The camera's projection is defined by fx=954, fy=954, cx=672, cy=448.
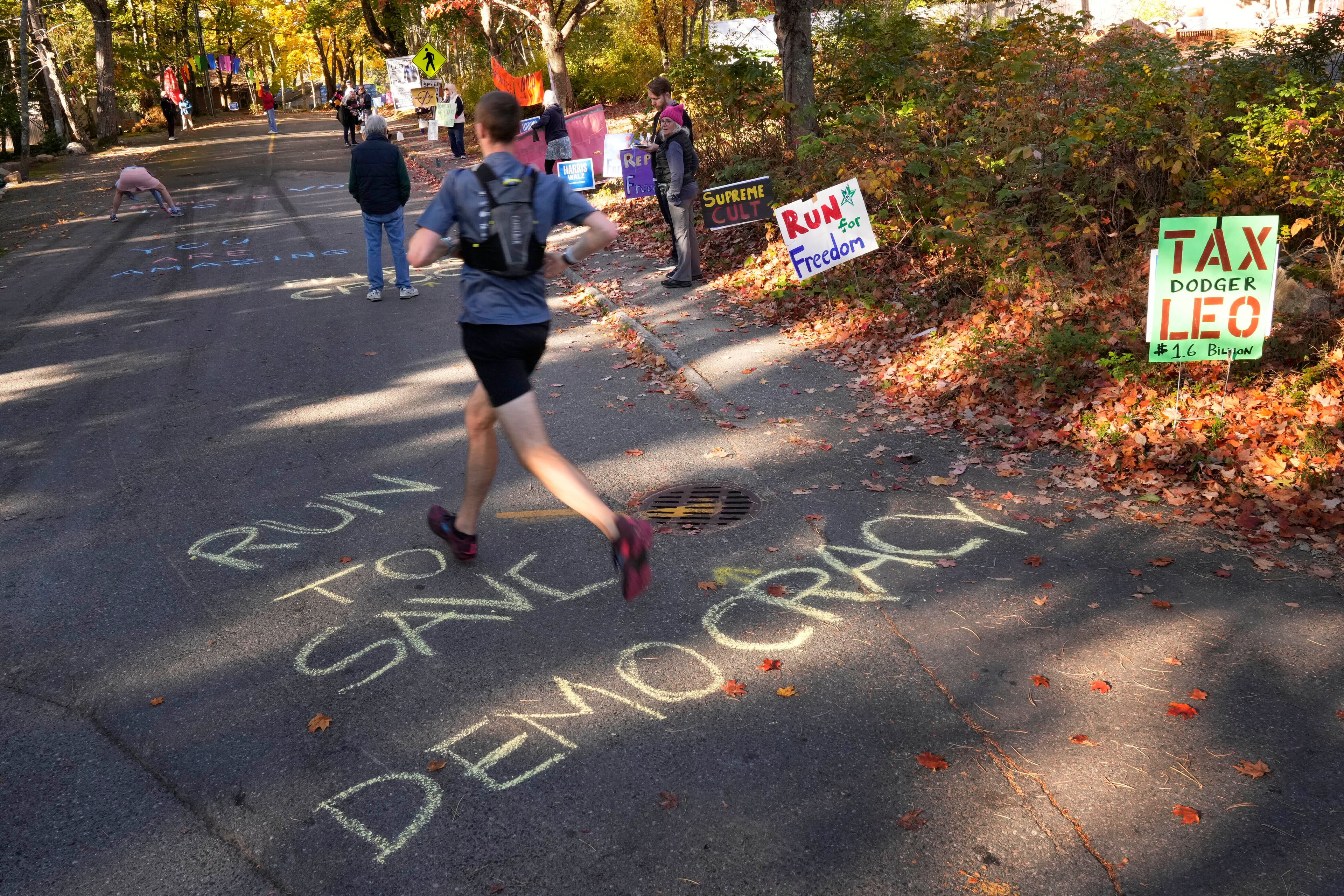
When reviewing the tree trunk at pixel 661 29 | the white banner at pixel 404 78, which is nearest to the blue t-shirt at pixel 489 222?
the tree trunk at pixel 661 29

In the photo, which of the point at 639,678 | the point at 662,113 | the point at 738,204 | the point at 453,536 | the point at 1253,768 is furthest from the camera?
the point at 738,204

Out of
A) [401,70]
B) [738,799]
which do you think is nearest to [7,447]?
[738,799]

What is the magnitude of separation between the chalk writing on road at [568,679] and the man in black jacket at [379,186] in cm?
675

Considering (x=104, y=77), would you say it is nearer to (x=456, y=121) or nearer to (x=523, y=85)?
(x=456, y=121)

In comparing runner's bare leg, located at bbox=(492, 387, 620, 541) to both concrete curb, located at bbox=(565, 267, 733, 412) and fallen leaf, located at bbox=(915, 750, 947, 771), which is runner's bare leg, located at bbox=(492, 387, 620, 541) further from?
concrete curb, located at bbox=(565, 267, 733, 412)

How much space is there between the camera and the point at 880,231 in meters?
9.77

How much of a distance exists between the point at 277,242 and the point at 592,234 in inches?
538

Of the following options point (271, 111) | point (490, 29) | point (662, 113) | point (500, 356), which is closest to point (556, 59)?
point (490, 29)

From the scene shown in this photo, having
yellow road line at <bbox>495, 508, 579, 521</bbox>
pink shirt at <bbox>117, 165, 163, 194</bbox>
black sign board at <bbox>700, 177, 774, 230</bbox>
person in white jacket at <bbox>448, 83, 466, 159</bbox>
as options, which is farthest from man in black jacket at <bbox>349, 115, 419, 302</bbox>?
person in white jacket at <bbox>448, 83, 466, 159</bbox>

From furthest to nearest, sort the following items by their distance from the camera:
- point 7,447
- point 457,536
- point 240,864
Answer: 1. point 7,447
2. point 457,536
3. point 240,864

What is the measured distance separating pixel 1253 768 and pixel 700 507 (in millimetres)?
3073

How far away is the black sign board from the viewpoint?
10805 mm

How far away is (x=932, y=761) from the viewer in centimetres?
338

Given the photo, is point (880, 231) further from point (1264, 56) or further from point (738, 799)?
point (738, 799)
